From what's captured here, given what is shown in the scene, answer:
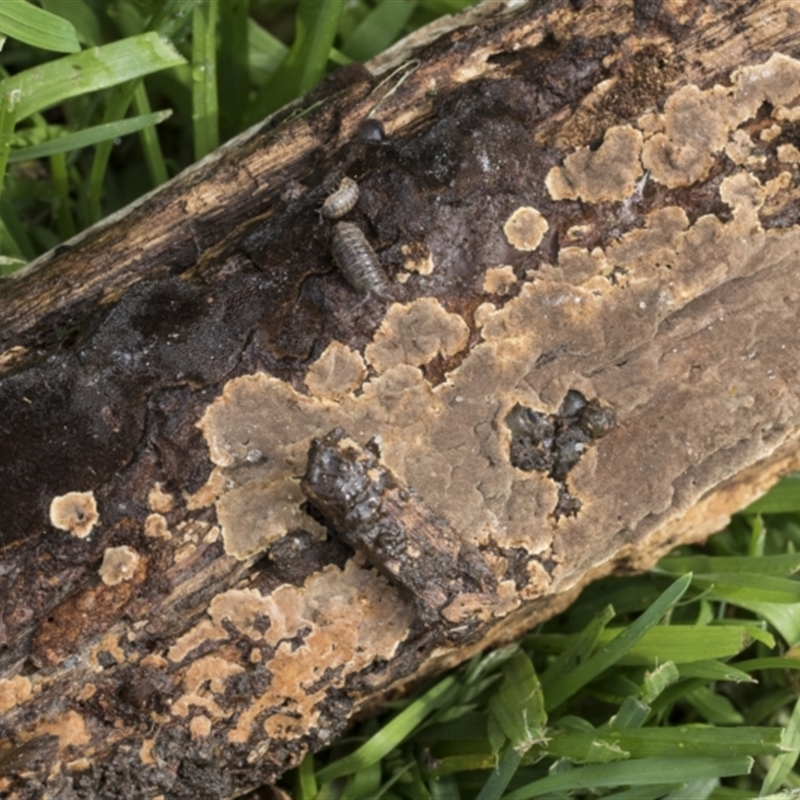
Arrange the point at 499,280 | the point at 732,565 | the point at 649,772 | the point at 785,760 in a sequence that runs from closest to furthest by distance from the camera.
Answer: the point at 499,280
the point at 649,772
the point at 785,760
the point at 732,565

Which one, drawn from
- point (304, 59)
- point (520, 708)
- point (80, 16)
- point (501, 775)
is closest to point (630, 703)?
point (520, 708)

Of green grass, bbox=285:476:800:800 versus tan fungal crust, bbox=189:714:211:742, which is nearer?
tan fungal crust, bbox=189:714:211:742

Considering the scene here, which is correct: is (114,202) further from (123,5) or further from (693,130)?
(693,130)

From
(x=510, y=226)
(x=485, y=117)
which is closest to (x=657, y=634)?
(x=510, y=226)

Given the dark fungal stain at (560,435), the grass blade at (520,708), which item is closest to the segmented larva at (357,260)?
the dark fungal stain at (560,435)

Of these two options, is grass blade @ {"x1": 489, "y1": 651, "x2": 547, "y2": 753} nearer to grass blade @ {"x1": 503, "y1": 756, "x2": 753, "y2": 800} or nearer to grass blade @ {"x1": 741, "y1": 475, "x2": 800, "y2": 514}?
grass blade @ {"x1": 503, "y1": 756, "x2": 753, "y2": 800}

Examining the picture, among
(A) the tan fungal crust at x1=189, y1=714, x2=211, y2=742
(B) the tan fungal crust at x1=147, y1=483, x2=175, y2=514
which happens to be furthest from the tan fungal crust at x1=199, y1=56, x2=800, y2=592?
(A) the tan fungal crust at x1=189, y1=714, x2=211, y2=742

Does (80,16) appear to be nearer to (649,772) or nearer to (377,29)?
(377,29)
